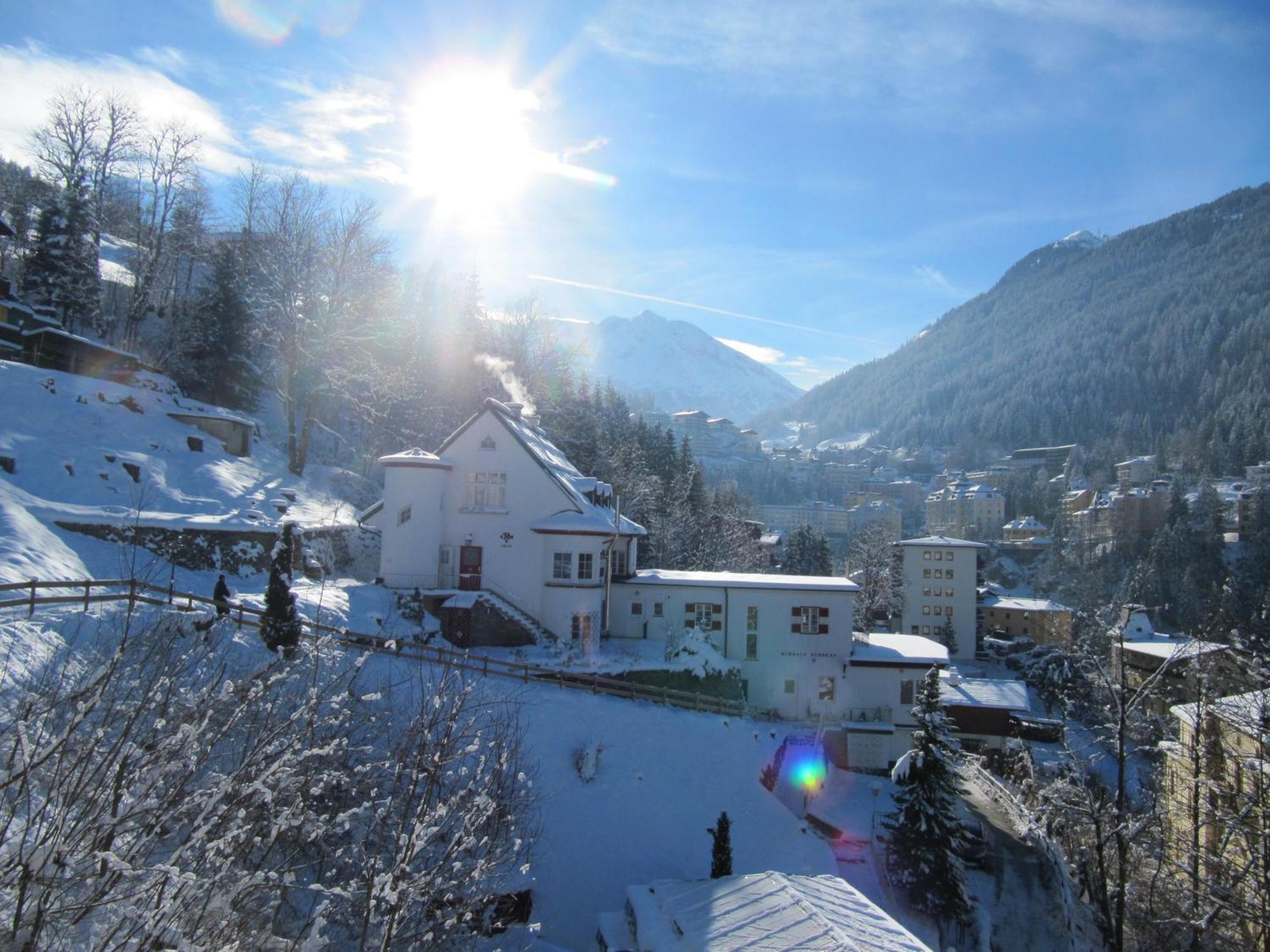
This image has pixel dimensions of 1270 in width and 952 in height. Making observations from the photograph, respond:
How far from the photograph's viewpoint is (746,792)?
72.1ft

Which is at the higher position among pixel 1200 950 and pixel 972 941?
pixel 1200 950

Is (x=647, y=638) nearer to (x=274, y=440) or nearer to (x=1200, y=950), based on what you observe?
(x=1200, y=950)

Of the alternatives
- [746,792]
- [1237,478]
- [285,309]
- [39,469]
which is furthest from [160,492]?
[1237,478]

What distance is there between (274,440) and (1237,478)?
148m

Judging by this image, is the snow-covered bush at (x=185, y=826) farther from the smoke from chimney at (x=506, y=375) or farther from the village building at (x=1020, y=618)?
the village building at (x=1020, y=618)

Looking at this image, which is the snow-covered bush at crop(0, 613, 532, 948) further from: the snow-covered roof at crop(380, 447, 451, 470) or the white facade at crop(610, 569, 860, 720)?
the white facade at crop(610, 569, 860, 720)

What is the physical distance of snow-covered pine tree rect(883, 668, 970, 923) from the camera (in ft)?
69.0

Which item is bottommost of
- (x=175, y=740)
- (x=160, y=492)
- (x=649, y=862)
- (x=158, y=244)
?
(x=649, y=862)

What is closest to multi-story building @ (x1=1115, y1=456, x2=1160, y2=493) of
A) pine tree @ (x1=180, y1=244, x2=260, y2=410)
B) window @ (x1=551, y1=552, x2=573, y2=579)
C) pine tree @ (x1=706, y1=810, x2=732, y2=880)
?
window @ (x1=551, y1=552, x2=573, y2=579)

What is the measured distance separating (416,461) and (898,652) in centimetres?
2031

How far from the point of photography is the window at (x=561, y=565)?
85.8 ft

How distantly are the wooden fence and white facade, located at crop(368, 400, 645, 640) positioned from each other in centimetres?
352

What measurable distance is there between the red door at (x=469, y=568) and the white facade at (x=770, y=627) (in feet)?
17.4

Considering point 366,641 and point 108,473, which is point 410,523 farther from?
point 108,473
